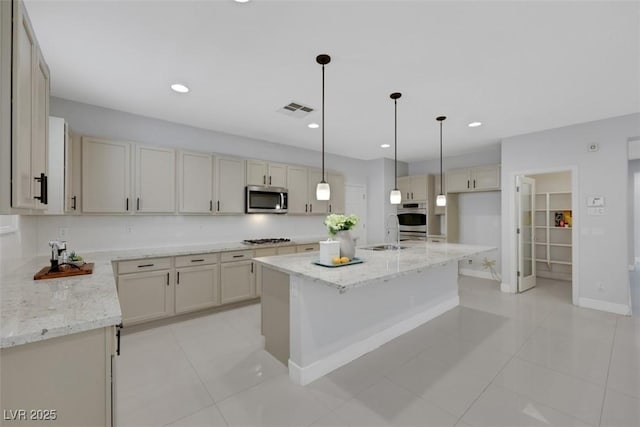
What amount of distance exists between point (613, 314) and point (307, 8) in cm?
512

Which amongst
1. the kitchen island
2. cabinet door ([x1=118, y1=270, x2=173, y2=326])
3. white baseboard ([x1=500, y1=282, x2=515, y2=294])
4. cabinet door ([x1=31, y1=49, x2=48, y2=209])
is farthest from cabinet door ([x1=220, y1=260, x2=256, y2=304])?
white baseboard ([x1=500, y1=282, x2=515, y2=294])

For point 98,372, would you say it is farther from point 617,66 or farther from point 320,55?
point 617,66

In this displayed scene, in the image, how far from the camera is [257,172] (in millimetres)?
4496

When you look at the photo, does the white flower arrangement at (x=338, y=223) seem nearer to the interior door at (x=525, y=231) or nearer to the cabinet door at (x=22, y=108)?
the cabinet door at (x=22, y=108)

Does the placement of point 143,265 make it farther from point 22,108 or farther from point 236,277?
point 22,108

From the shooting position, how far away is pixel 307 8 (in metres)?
1.82

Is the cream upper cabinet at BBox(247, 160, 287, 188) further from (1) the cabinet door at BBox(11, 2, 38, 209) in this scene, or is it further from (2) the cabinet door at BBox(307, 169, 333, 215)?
(1) the cabinet door at BBox(11, 2, 38, 209)

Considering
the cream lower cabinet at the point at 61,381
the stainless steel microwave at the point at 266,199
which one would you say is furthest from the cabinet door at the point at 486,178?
the cream lower cabinet at the point at 61,381

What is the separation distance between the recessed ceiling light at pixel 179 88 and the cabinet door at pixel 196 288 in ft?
6.80

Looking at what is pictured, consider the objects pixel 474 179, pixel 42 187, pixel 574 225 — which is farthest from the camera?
pixel 474 179

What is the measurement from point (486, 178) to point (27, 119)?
5.98m

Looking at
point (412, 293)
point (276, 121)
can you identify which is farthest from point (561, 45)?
point (276, 121)

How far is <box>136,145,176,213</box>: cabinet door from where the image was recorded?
3.50 metres

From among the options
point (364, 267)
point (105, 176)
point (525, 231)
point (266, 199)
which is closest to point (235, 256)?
point (266, 199)
